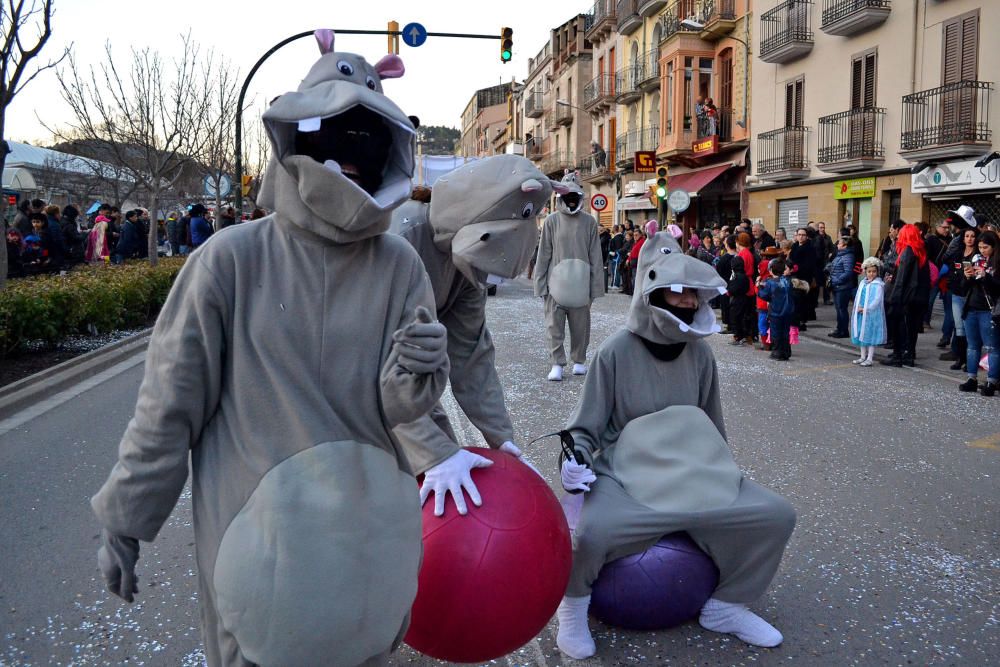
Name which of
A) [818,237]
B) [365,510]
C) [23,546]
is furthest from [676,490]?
[818,237]

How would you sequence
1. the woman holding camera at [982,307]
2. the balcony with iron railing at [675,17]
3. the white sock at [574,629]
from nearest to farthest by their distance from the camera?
the white sock at [574,629], the woman holding camera at [982,307], the balcony with iron railing at [675,17]

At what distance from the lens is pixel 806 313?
50.6 feet

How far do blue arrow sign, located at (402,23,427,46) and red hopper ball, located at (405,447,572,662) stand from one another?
670 inches

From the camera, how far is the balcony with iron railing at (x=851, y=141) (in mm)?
20719

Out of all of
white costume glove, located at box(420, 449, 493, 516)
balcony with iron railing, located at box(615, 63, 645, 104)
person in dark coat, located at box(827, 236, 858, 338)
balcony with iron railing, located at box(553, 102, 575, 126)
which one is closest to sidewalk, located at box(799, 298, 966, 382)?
person in dark coat, located at box(827, 236, 858, 338)

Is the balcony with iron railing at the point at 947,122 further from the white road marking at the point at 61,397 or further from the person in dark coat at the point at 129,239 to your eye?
the person in dark coat at the point at 129,239

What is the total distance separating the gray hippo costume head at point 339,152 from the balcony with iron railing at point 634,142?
3397 cm

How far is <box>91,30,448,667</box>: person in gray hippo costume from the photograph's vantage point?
2002 mm

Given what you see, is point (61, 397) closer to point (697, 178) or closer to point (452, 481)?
point (452, 481)

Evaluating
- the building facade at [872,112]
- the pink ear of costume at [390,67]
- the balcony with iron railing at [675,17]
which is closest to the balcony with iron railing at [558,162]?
the balcony with iron railing at [675,17]

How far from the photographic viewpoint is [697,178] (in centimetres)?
3031

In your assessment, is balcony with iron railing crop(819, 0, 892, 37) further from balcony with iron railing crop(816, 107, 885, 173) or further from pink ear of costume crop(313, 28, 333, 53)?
pink ear of costume crop(313, 28, 333, 53)

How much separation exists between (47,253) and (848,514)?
49.8 ft

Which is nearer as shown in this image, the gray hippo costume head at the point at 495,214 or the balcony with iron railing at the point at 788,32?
the gray hippo costume head at the point at 495,214
